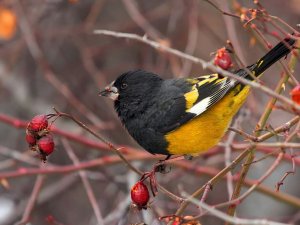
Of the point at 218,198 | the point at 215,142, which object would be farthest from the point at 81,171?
the point at 218,198

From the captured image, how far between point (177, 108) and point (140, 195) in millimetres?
925

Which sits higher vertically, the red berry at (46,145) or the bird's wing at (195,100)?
the bird's wing at (195,100)

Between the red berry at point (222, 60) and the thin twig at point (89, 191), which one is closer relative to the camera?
the red berry at point (222, 60)

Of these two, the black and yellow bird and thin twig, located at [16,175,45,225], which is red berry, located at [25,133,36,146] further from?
the black and yellow bird

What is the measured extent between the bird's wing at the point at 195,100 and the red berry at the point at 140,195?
75 centimetres

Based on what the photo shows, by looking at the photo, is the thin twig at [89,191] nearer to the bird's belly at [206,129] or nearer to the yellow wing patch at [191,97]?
the bird's belly at [206,129]

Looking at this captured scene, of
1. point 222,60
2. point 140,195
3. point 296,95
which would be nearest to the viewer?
point 296,95

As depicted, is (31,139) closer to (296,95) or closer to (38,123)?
(38,123)

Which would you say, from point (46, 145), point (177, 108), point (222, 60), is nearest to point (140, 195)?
point (46, 145)

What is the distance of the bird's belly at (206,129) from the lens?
3166 mm

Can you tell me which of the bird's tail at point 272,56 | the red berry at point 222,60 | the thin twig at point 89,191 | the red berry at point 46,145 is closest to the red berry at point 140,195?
the red berry at point 46,145

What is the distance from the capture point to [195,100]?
3.34 metres

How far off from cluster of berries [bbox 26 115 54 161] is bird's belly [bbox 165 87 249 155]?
938 mm

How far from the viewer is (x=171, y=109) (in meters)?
3.33
